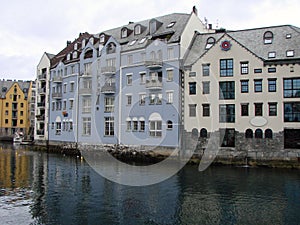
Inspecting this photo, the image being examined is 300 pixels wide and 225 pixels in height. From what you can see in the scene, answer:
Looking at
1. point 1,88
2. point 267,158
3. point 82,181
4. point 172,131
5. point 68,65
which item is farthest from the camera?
point 1,88

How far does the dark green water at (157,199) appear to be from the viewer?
720 inches

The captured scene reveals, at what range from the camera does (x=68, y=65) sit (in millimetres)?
58500

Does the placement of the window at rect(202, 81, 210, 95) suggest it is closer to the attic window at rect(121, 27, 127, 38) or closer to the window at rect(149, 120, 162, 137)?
the window at rect(149, 120, 162, 137)

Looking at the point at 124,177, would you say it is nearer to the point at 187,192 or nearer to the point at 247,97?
the point at 187,192

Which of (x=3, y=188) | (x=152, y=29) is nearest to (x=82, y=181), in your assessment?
(x=3, y=188)

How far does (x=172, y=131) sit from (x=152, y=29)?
54.5 feet

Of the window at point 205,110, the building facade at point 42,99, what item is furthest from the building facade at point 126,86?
the building facade at point 42,99

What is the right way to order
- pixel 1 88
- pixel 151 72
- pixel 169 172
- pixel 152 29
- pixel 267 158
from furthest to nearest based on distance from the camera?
A: 1. pixel 1 88
2. pixel 152 29
3. pixel 151 72
4. pixel 267 158
5. pixel 169 172

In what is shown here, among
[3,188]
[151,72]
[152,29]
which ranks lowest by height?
[3,188]

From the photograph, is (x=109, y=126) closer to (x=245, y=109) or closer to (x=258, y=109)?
(x=245, y=109)

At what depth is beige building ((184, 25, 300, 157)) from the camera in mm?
36812

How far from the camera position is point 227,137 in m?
39.2

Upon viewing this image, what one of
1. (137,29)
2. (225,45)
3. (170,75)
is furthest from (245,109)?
(137,29)

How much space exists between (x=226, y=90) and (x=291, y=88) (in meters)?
7.27
